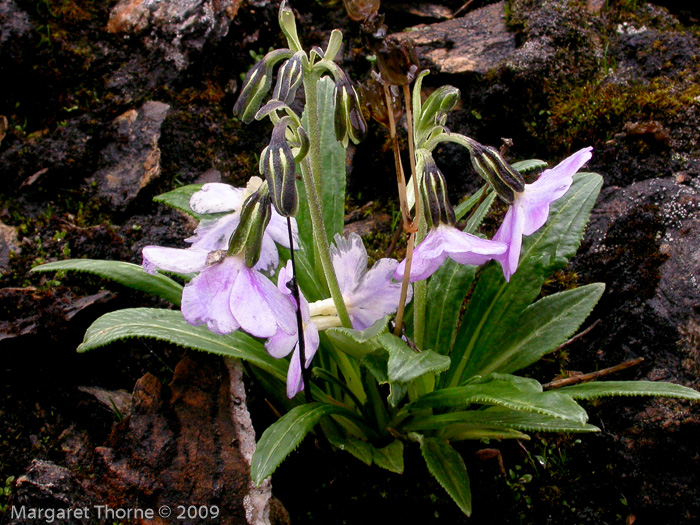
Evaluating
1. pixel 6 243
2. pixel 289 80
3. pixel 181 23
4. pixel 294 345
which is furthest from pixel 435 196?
pixel 181 23

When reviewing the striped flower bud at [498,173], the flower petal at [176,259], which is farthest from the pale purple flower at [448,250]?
the flower petal at [176,259]

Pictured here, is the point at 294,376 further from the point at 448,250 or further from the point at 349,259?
the point at 448,250

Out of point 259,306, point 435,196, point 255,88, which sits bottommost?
point 259,306

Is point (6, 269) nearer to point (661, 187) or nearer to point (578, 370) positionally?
point (578, 370)

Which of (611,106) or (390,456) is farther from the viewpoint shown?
(611,106)

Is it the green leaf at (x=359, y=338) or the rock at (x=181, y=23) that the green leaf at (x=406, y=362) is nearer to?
the green leaf at (x=359, y=338)

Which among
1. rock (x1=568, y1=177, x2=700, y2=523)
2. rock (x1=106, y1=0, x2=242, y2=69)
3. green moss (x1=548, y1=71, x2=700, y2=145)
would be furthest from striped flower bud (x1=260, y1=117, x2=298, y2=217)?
rock (x1=106, y1=0, x2=242, y2=69)

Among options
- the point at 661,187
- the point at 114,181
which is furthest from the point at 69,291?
the point at 661,187
